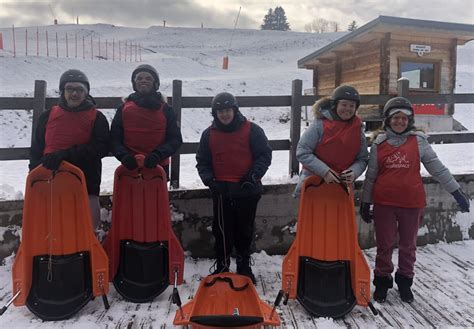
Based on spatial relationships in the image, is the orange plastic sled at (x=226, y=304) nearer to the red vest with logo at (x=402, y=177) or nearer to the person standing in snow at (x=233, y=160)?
the person standing in snow at (x=233, y=160)

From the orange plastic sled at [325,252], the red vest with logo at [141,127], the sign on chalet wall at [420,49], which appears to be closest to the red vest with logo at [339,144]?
the orange plastic sled at [325,252]

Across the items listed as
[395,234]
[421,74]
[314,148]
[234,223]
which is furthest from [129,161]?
[421,74]

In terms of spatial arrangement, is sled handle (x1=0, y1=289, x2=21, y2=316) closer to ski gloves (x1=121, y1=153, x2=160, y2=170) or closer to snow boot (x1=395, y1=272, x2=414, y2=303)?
ski gloves (x1=121, y1=153, x2=160, y2=170)

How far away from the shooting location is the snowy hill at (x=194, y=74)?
8.91 meters

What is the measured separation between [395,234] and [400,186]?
0.48 meters

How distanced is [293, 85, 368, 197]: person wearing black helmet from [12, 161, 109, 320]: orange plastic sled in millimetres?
2054

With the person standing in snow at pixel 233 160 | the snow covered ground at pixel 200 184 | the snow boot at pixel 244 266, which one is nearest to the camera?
the snow covered ground at pixel 200 184

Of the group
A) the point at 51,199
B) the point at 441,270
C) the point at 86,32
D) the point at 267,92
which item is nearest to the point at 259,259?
the point at 441,270

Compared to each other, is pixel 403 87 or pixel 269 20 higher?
pixel 269 20

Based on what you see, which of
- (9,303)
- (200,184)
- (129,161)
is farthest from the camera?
(200,184)

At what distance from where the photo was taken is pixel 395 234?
12.3ft

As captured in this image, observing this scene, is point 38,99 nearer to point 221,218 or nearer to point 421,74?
point 221,218

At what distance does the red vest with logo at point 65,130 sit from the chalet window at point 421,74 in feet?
38.1

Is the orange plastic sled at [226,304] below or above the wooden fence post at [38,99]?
below
